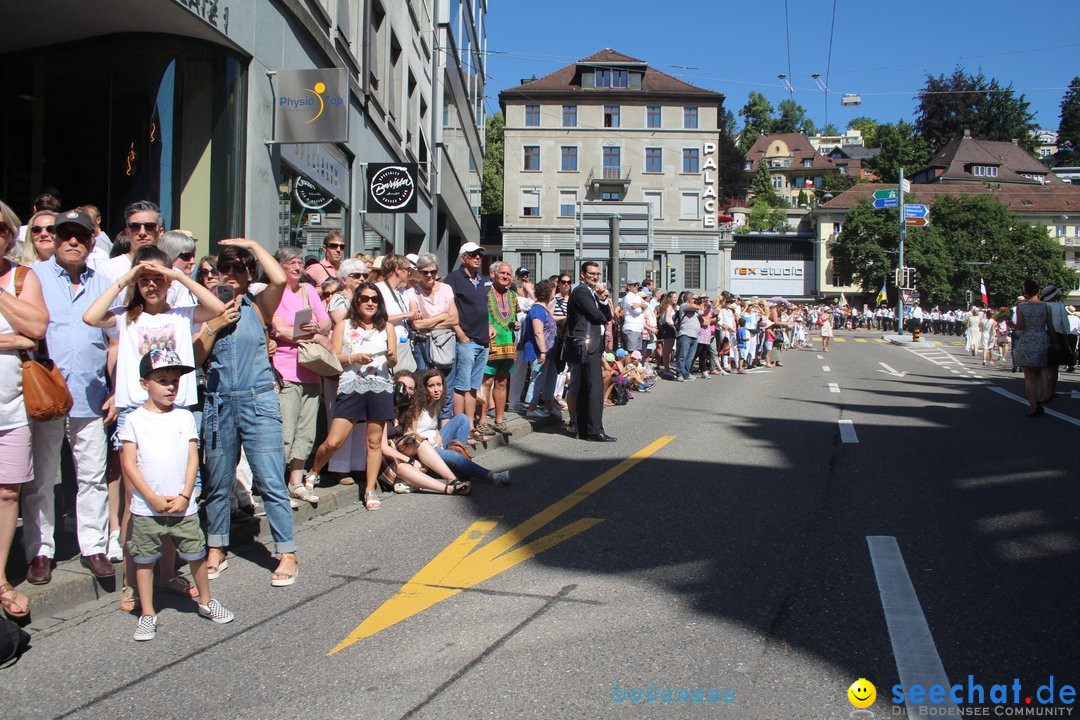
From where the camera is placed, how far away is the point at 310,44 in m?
14.7

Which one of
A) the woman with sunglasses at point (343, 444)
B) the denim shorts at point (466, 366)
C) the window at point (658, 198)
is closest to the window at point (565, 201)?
the window at point (658, 198)

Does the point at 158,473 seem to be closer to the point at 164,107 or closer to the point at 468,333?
the point at 468,333

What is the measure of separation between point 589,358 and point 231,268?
5.86 m

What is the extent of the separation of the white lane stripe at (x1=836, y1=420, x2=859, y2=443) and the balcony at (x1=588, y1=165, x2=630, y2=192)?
61.8 m

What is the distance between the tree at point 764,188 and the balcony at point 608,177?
52.3 m

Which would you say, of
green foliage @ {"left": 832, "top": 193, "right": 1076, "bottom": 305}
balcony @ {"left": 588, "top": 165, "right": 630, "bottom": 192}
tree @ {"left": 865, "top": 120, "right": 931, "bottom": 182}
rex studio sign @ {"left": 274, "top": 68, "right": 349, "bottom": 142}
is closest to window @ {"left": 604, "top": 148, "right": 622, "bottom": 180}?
balcony @ {"left": 588, "top": 165, "right": 630, "bottom": 192}

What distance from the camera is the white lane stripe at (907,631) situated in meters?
3.72

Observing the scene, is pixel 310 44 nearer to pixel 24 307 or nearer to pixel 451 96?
pixel 24 307

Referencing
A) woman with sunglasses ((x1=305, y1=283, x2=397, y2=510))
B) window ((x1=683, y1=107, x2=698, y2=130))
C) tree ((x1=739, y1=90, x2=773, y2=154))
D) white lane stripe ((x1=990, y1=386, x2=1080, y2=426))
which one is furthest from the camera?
tree ((x1=739, y1=90, x2=773, y2=154))

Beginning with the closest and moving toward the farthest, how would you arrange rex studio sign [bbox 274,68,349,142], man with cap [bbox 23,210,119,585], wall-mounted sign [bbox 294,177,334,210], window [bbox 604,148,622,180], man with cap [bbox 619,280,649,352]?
man with cap [bbox 23,210,119,585]
rex studio sign [bbox 274,68,349,142]
wall-mounted sign [bbox 294,177,334,210]
man with cap [bbox 619,280,649,352]
window [bbox 604,148,622,180]

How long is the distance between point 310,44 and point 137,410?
1141cm

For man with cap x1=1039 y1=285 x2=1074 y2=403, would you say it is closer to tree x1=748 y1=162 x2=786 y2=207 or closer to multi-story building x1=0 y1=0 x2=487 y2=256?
multi-story building x1=0 y1=0 x2=487 y2=256

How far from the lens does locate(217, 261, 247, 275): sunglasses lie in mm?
5289

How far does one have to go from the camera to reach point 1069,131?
133000mm
